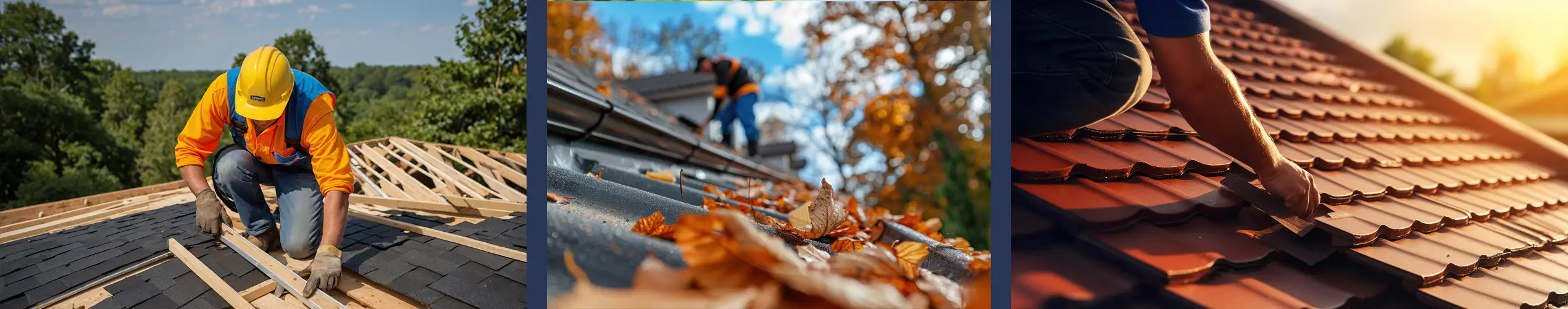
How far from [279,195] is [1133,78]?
3284 millimetres

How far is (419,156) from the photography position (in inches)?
120

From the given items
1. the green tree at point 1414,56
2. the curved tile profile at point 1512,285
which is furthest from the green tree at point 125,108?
the green tree at point 1414,56

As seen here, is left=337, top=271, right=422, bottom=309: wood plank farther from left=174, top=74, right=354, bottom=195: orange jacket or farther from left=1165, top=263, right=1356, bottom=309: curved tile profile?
left=1165, top=263, right=1356, bottom=309: curved tile profile

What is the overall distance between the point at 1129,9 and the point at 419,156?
318 centimetres

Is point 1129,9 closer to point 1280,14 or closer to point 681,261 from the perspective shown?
point 1280,14

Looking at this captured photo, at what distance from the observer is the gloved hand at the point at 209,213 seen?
2.49 metres

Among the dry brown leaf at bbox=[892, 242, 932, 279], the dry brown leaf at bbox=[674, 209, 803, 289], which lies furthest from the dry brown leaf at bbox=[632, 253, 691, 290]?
the dry brown leaf at bbox=[892, 242, 932, 279]

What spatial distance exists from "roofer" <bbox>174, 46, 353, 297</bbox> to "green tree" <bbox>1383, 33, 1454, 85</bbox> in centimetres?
412

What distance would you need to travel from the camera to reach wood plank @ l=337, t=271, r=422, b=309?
235 cm

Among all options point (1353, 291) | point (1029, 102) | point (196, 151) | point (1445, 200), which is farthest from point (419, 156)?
point (1445, 200)

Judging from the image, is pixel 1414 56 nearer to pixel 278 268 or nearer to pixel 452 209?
pixel 452 209

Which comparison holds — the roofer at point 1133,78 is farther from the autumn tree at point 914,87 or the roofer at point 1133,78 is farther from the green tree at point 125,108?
the autumn tree at point 914,87

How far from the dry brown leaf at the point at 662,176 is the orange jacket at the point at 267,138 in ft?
4.34

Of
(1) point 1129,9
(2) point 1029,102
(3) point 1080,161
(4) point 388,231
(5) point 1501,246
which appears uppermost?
(1) point 1129,9
